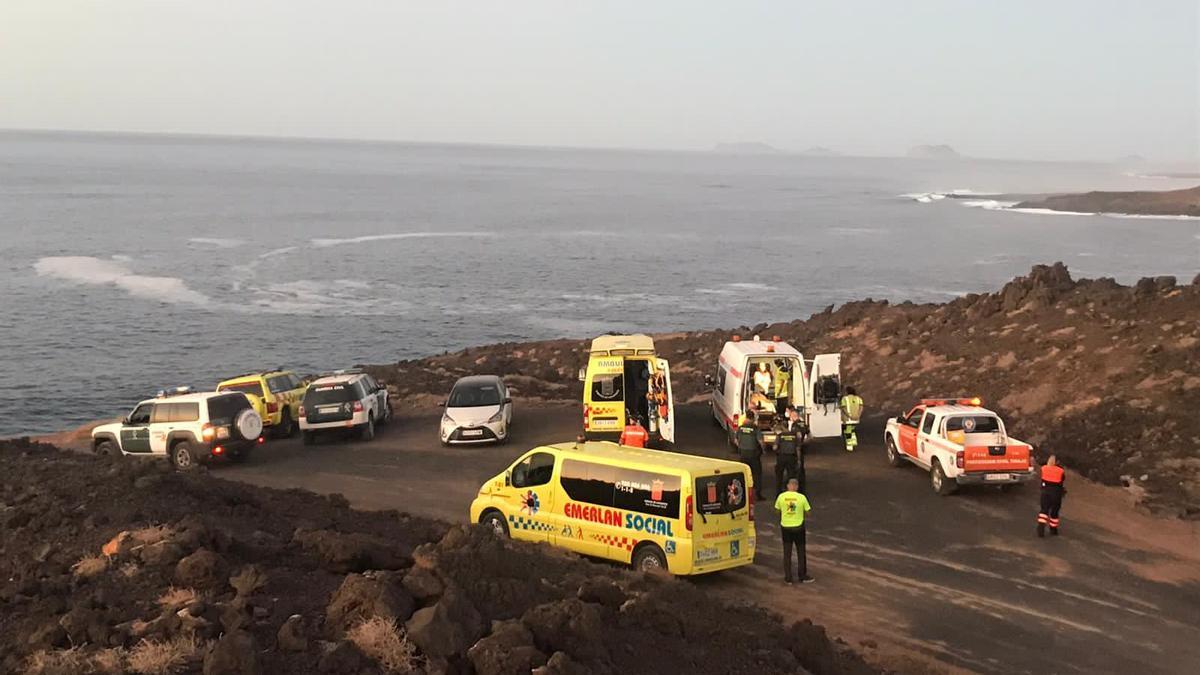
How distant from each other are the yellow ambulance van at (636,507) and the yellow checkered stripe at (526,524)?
2cm

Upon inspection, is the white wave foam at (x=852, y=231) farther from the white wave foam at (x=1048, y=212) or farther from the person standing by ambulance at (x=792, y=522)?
the person standing by ambulance at (x=792, y=522)

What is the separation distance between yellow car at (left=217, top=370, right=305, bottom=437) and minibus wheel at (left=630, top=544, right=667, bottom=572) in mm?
16629

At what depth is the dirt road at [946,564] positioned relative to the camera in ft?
46.1

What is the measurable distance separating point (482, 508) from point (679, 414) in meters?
14.5

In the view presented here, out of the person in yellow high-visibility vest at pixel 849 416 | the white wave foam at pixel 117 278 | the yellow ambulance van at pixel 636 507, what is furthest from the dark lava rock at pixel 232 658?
the white wave foam at pixel 117 278

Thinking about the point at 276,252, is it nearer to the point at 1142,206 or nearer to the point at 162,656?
the point at 162,656

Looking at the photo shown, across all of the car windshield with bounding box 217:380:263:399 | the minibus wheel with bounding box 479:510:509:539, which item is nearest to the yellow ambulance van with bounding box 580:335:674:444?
the minibus wheel with bounding box 479:510:509:539

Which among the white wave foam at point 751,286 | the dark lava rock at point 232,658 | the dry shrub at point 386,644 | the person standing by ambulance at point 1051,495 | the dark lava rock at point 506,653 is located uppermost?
the dark lava rock at point 232,658

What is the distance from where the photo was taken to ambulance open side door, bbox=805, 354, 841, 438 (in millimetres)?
24922

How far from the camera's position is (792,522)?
15.7m

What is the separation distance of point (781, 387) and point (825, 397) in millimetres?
1215

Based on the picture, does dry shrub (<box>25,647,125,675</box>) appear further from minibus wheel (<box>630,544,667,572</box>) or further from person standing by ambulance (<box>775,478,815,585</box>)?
person standing by ambulance (<box>775,478,815,585</box>)

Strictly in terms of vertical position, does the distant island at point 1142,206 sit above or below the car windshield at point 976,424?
above

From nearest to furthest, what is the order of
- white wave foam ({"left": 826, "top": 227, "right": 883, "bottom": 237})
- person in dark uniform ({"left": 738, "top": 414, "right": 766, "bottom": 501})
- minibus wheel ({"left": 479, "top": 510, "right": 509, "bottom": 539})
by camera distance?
minibus wheel ({"left": 479, "top": 510, "right": 509, "bottom": 539})
person in dark uniform ({"left": 738, "top": 414, "right": 766, "bottom": 501})
white wave foam ({"left": 826, "top": 227, "right": 883, "bottom": 237})
